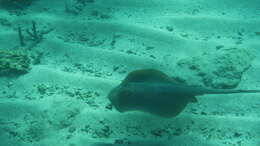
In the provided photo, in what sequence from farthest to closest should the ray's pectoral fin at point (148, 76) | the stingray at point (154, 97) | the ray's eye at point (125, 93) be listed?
the ray's pectoral fin at point (148, 76) < the ray's eye at point (125, 93) < the stingray at point (154, 97)

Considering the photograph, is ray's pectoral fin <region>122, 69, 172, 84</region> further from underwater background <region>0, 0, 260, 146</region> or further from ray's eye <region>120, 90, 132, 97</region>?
underwater background <region>0, 0, 260, 146</region>

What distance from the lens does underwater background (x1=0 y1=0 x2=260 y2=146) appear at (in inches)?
148

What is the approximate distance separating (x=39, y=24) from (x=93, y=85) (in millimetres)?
2643

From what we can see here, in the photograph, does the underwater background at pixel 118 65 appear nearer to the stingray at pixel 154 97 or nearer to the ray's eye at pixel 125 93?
the stingray at pixel 154 97

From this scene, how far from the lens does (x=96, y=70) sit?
15.9 ft

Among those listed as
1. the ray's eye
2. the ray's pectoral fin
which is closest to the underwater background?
the ray's eye

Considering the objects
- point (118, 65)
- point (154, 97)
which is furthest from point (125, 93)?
point (118, 65)

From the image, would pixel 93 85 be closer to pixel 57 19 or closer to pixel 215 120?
pixel 215 120

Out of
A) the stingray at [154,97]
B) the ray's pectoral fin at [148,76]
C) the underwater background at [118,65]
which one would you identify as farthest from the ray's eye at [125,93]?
the underwater background at [118,65]

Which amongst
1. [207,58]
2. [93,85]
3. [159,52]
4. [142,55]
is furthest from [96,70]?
[207,58]

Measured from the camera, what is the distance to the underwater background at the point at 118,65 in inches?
148

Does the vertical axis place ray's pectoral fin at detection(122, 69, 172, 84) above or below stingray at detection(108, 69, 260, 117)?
above

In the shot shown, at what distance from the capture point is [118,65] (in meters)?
4.89

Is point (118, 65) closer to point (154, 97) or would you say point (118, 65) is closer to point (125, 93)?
point (125, 93)
